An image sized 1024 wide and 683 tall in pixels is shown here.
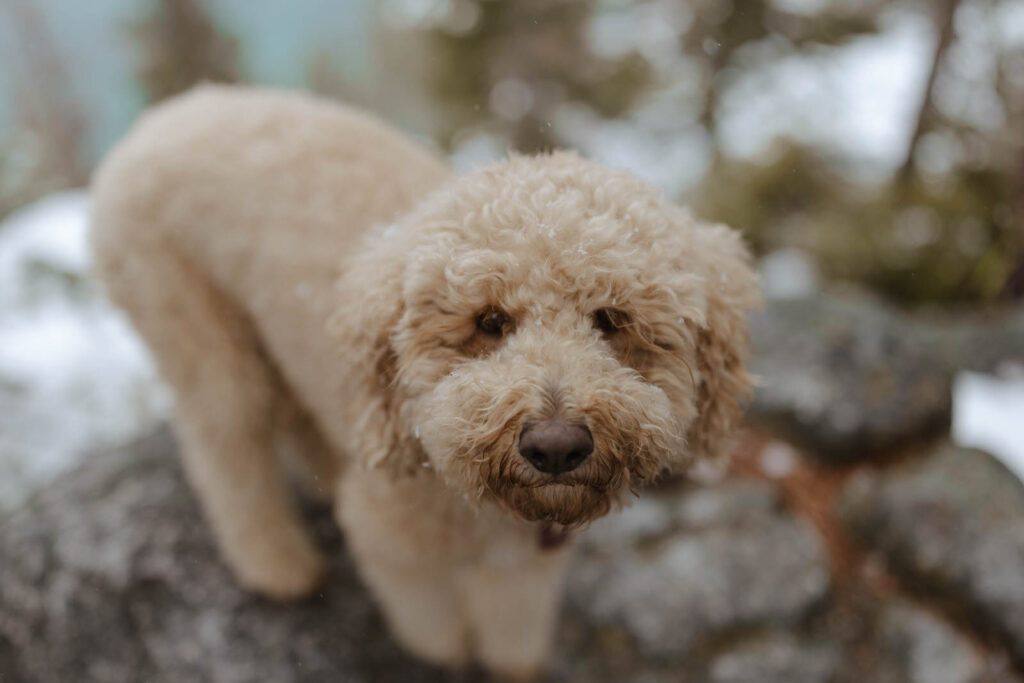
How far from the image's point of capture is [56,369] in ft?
16.4

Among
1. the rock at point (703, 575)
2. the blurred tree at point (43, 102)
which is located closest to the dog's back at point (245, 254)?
the rock at point (703, 575)

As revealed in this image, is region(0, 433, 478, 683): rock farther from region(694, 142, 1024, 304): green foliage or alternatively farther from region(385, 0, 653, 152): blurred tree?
region(385, 0, 653, 152): blurred tree

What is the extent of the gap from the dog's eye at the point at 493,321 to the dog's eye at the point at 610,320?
0.23 meters

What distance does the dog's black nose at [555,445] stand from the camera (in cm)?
144

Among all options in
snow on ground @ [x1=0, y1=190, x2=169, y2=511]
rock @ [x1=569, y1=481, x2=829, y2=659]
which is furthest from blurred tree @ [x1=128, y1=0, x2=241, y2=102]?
rock @ [x1=569, y1=481, x2=829, y2=659]

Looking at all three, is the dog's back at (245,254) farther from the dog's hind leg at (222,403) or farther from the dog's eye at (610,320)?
the dog's eye at (610,320)

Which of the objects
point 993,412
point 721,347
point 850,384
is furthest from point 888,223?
point 721,347

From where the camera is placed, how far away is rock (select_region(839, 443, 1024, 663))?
282 centimetres

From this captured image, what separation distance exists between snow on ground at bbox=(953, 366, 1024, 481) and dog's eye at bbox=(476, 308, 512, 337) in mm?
3140

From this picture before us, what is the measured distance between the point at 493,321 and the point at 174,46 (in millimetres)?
9018

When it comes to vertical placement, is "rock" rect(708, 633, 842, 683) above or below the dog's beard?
below

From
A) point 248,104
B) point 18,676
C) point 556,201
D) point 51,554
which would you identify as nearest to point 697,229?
point 556,201

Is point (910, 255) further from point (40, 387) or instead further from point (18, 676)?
point (40, 387)

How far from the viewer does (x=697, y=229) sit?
1896 millimetres
